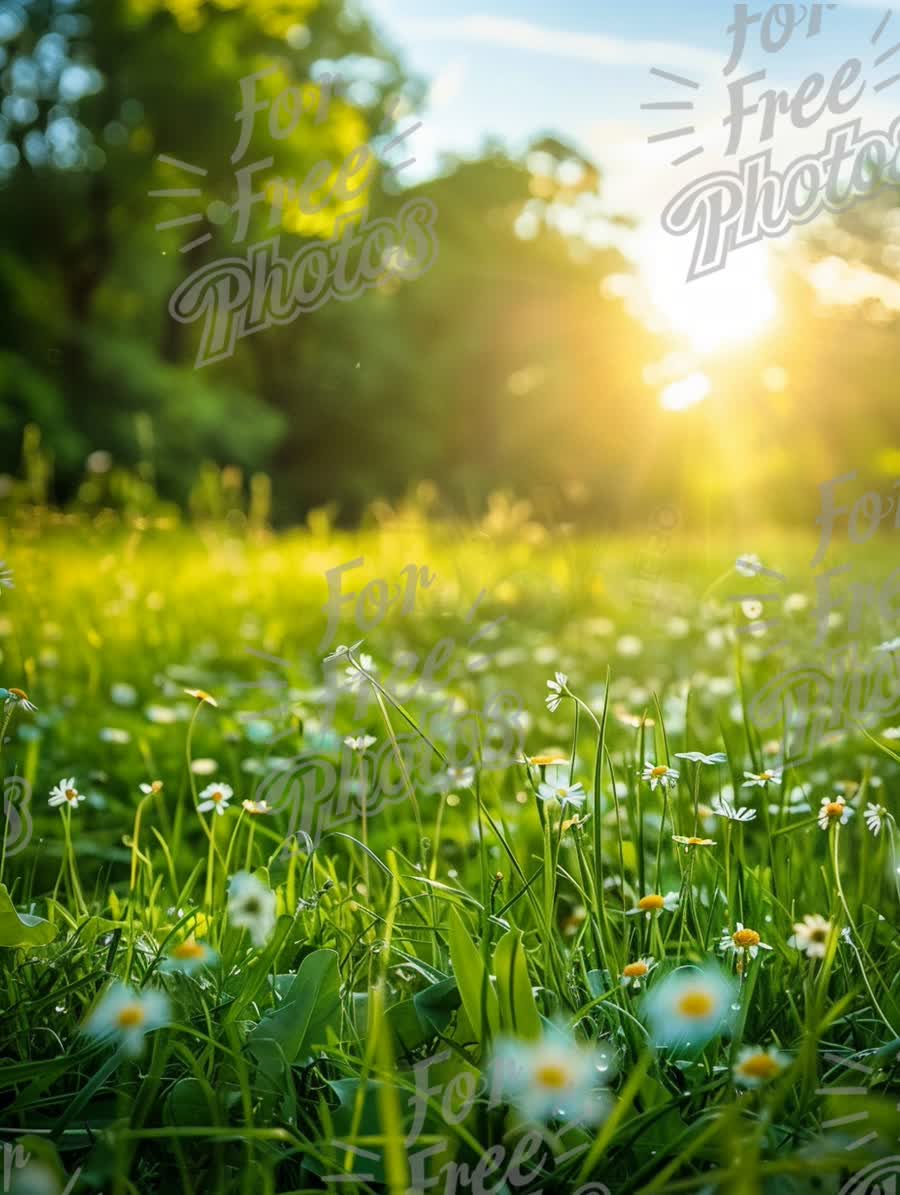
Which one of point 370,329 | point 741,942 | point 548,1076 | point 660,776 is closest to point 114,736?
point 660,776

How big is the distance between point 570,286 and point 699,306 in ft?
58.2

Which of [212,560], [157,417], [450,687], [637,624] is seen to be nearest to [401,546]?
[212,560]

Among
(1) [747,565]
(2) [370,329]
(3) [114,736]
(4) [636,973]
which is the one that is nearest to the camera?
(4) [636,973]

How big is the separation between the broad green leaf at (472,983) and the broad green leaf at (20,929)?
20.0 inches

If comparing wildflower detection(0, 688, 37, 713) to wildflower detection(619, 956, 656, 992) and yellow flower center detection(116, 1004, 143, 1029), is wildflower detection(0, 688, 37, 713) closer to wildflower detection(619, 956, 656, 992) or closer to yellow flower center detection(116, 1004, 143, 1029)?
yellow flower center detection(116, 1004, 143, 1029)

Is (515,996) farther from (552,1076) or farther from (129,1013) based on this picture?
(129,1013)

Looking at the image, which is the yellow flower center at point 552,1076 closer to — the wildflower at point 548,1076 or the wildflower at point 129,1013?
the wildflower at point 548,1076

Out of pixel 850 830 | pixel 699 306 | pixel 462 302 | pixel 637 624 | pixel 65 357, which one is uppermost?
pixel 462 302

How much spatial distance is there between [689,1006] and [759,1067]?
0.25 feet

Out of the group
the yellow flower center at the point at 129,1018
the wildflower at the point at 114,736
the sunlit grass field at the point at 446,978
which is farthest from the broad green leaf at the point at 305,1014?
the wildflower at the point at 114,736

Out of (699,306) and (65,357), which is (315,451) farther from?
(699,306)

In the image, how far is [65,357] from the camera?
13.0 m

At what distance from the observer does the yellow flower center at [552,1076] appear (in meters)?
0.72

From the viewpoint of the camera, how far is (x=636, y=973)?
3.28ft
